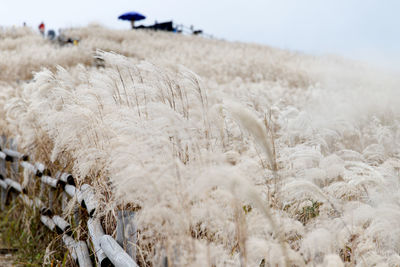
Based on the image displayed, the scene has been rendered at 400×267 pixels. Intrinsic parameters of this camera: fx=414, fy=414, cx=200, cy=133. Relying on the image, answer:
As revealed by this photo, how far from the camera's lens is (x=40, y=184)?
5.05 meters

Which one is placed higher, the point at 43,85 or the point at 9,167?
the point at 43,85

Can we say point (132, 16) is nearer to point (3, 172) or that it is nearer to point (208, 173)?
point (3, 172)

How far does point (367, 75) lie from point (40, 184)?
1459cm

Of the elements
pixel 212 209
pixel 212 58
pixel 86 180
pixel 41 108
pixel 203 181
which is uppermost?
pixel 203 181

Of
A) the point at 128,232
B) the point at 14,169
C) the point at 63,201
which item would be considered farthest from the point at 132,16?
the point at 128,232

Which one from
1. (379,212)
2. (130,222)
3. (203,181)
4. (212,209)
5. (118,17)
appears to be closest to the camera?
(203,181)

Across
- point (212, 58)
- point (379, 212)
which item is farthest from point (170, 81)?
point (212, 58)

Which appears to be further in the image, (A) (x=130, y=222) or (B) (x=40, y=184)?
(B) (x=40, y=184)

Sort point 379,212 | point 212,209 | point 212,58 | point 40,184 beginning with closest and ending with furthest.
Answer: point 212,209 < point 379,212 < point 40,184 < point 212,58

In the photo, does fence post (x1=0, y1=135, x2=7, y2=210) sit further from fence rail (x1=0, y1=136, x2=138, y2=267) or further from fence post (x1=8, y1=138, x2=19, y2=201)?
fence post (x1=8, y1=138, x2=19, y2=201)

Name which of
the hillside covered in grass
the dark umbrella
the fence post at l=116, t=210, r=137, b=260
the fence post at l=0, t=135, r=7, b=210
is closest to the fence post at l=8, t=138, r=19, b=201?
the fence post at l=0, t=135, r=7, b=210

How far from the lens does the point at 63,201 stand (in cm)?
423

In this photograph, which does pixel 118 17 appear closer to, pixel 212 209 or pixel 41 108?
pixel 41 108

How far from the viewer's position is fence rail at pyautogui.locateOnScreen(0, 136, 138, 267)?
102 inches
